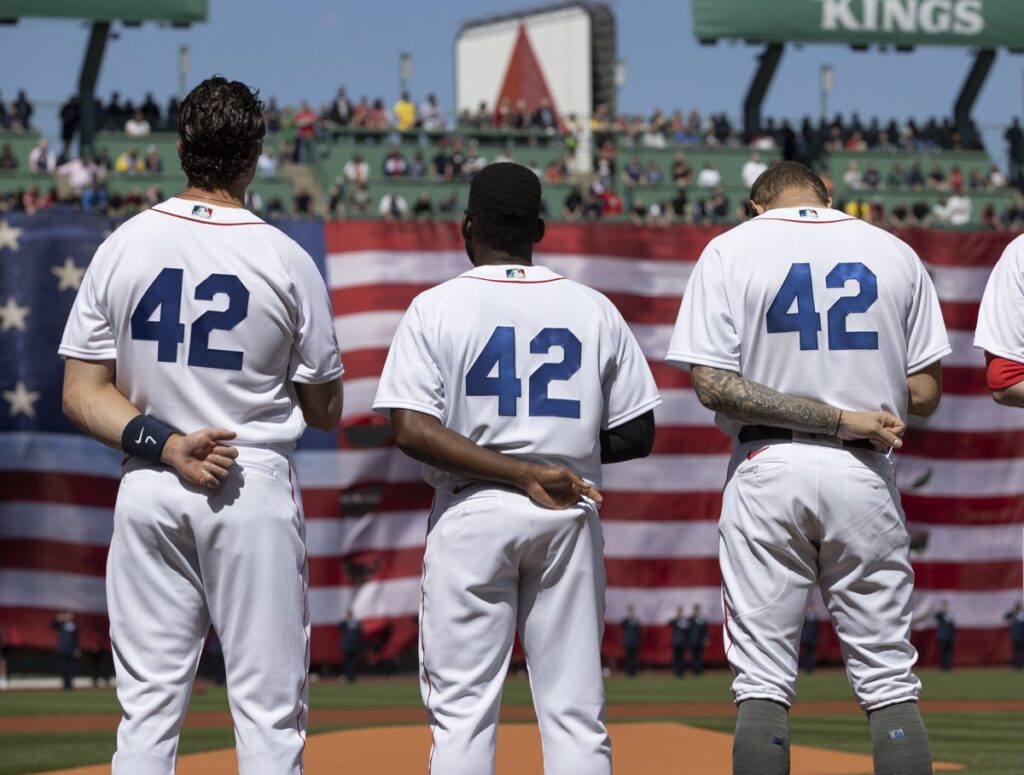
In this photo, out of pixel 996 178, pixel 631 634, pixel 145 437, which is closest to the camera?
pixel 145 437

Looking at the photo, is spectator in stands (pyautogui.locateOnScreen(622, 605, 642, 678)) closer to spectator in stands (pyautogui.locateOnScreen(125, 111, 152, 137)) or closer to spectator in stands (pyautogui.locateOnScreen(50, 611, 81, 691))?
spectator in stands (pyautogui.locateOnScreen(50, 611, 81, 691))

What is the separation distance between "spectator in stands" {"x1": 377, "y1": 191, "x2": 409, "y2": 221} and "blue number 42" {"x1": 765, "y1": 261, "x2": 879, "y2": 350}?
2036cm

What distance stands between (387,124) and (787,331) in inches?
950

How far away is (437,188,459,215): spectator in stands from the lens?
25281mm

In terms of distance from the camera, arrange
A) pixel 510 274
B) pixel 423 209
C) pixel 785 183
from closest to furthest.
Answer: pixel 510 274, pixel 785 183, pixel 423 209

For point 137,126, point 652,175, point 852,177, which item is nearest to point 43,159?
point 137,126

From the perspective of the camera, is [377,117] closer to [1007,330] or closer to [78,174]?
[78,174]

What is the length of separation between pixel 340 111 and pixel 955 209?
1095 cm

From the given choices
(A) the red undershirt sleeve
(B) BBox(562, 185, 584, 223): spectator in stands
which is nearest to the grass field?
(A) the red undershirt sleeve

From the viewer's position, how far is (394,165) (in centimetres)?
2650

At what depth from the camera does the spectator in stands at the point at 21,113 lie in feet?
Answer: 82.2

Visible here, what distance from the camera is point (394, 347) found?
13.9ft

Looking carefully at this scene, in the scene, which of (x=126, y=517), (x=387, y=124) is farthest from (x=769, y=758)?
(x=387, y=124)

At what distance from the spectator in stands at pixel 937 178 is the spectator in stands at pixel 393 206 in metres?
9.69
